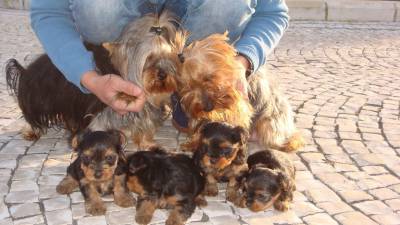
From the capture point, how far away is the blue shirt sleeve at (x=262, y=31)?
15.8 ft

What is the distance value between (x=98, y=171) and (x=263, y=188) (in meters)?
1.22

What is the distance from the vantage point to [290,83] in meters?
7.95

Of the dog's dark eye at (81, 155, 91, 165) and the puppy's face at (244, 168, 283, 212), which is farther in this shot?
the puppy's face at (244, 168, 283, 212)

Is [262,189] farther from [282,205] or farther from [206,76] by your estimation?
[206,76]

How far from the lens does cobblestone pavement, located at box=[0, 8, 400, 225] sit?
4.12 meters

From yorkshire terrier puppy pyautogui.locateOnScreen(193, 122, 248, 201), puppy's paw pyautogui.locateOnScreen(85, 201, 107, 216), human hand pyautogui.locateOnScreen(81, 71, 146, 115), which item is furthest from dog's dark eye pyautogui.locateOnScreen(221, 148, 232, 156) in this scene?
puppy's paw pyautogui.locateOnScreen(85, 201, 107, 216)

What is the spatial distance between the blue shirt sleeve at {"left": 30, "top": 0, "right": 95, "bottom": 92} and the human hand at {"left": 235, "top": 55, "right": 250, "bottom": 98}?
4.07 ft

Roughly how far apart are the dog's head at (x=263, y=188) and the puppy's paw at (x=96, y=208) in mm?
1099

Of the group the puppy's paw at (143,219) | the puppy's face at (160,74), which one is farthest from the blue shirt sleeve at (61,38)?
the puppy's paw at (143,219)

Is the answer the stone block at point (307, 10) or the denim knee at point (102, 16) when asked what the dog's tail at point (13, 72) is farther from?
the stone block at point (307, 10)

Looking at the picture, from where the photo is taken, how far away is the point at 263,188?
13.3ft

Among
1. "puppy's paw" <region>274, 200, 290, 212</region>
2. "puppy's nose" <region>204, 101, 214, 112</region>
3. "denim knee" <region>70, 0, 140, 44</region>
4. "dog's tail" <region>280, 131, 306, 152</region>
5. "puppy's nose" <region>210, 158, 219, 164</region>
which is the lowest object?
"puppy's paw" <region>274, 200, 290, 212</region>

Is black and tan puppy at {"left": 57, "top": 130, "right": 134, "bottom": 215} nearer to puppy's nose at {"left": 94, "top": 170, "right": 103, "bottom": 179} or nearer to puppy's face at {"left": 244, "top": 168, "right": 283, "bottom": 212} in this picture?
puppy's nose at {"left": 94, "top": 170, "right": 103, "bottom": 179}

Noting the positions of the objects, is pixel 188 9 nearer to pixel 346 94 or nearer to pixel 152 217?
pixel 152 217
